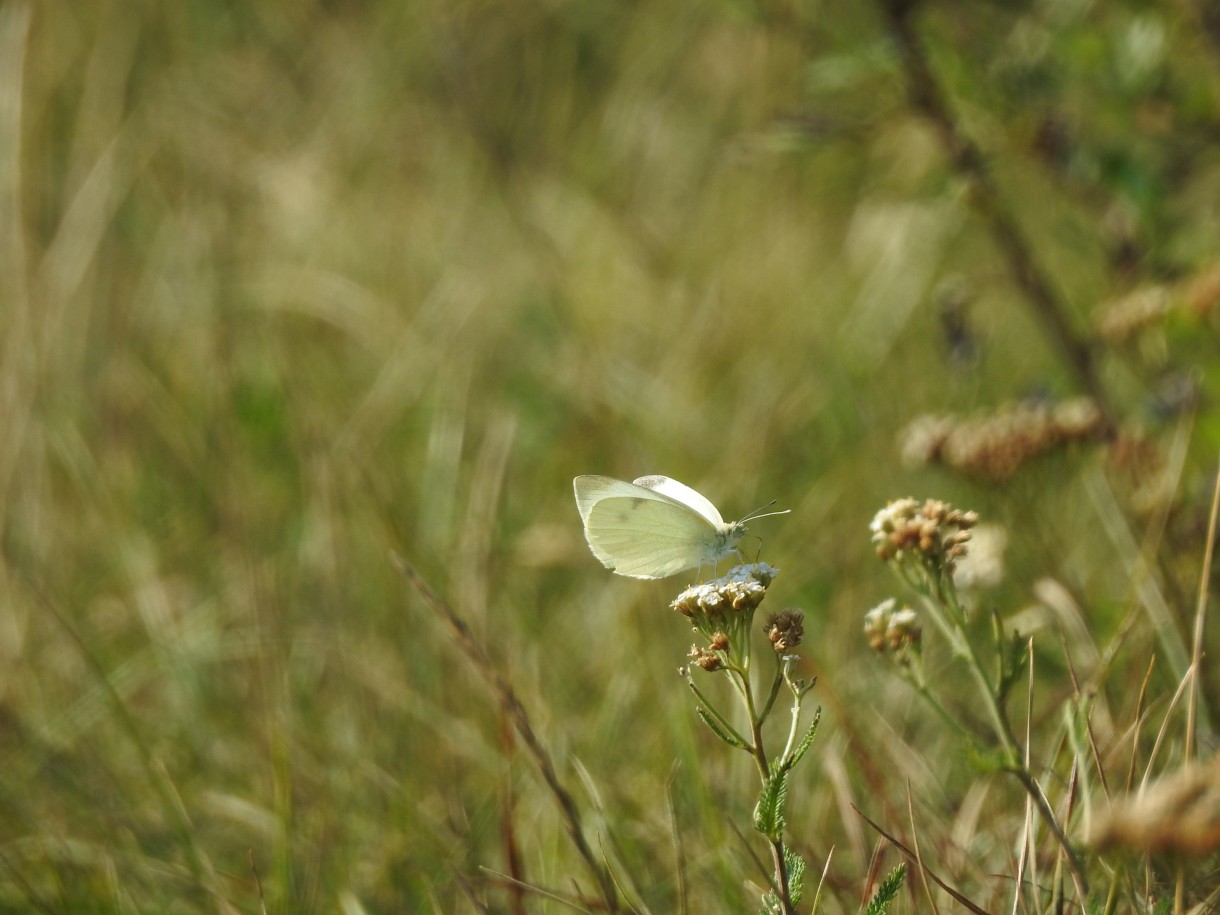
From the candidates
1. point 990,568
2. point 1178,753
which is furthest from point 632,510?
point 1178,753

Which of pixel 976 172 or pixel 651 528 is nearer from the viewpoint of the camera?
pixel 651 528

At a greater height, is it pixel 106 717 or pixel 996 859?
pixel 106 717

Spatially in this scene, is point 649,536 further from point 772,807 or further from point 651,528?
point 772,807

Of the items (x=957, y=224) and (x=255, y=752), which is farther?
(x=957, y=224)

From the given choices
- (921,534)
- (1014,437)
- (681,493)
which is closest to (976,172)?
(1014,437)

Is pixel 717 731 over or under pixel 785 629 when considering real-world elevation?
under

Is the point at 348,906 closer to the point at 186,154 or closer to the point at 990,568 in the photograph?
the point at 990,568

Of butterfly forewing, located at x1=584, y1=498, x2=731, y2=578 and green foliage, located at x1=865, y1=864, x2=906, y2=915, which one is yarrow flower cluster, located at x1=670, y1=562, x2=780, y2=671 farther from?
butterfly forewing, located at x1=584, y1=498, x2=731, y2=578

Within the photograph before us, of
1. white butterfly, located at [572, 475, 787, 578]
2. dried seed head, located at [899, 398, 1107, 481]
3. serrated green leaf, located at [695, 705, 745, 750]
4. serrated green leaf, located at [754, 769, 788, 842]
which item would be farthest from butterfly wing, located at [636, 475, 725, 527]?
dried seed head, located at [899, 398, 1107, 481]
